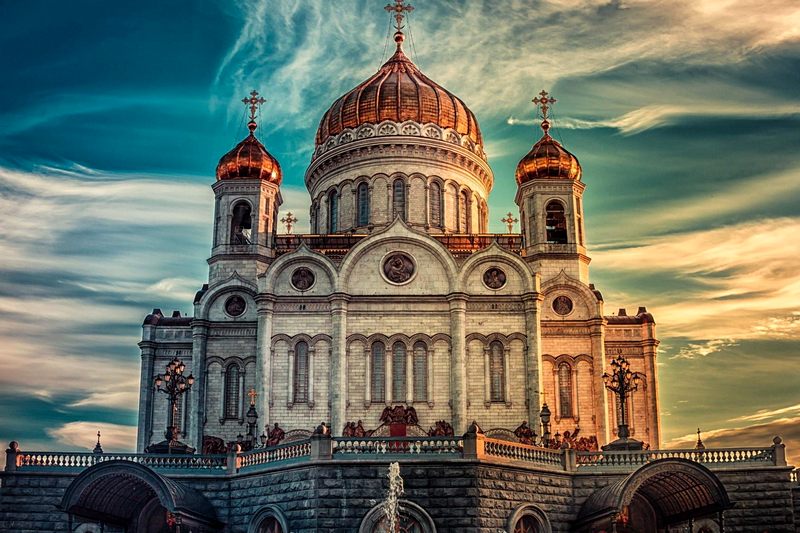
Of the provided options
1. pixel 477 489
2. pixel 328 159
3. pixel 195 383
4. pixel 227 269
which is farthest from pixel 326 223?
pixel 477 489

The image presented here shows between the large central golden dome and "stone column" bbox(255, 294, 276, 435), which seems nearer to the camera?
"stone column" bbox(255, 294, 276, 435)

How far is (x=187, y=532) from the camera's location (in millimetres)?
33250

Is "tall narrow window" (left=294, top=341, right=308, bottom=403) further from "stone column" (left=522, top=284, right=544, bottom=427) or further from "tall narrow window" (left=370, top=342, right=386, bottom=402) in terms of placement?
"stone column" (left=522, top=284, right=544, bottom=427)

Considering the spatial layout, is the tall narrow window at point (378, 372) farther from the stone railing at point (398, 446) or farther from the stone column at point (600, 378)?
the stone railing at point (398, 446)

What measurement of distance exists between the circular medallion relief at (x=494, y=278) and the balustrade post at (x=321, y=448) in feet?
56.4

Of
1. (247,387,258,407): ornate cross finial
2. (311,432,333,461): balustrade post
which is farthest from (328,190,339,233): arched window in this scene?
(311,432,333,461): balustrade post

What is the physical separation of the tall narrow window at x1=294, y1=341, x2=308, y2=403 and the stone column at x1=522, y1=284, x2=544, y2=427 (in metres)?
9.84

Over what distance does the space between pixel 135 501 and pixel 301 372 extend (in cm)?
1232

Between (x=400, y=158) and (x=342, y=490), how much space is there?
25930 millimetres

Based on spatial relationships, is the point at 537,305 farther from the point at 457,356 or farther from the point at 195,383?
the point at 195,383

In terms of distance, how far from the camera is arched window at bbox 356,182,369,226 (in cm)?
5319

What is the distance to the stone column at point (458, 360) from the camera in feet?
144

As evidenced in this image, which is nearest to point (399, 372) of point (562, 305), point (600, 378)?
point (562, 305)

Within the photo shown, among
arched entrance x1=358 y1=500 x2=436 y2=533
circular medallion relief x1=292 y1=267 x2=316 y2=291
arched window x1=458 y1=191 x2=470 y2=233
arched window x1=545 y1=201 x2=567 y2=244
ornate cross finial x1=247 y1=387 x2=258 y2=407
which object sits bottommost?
arched entrance x1=358 y1=500 x2=436 y2=533
